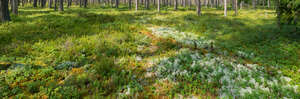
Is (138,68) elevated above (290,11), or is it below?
below

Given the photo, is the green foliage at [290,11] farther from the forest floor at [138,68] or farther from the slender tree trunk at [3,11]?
the slender tree trunk at [3,11]

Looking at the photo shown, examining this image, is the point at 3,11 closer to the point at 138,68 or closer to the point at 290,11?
the point at 138,68

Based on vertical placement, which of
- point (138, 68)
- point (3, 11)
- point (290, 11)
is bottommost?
point (138, 68)

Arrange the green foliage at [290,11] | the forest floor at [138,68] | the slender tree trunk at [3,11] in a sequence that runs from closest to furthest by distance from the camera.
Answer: the forest floor at [138,68] → the green foliage at [290,11] → the slender tree trunk at [3,11]

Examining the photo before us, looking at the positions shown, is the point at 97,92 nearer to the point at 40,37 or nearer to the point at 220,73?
the point at 220,73

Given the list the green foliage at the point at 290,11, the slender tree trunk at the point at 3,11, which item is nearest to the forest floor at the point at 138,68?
the green foliage at the point at 290,11

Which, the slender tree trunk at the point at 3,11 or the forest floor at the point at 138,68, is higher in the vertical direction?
the slender tree trunk at the point at 3,11

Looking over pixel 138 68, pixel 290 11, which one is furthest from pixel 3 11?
pixel 290 11

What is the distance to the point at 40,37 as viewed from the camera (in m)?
9.27

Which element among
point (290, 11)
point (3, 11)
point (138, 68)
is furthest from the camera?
point (3, 11)

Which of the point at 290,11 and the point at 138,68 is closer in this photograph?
the point at 138,68

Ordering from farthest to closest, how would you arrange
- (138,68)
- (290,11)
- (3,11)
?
(3,11), (290,11), (138,68)

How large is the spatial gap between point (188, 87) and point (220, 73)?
5.71ft

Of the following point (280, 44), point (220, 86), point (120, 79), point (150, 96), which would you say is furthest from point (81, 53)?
point (280, 44)
